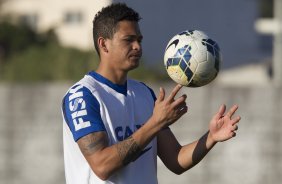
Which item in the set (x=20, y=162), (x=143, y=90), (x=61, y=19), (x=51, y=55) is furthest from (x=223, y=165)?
(x=61, y=19)

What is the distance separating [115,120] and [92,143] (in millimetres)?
338

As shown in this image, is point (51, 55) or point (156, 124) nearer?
point (156, 124)

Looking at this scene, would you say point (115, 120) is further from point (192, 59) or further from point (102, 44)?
point (192, 59)

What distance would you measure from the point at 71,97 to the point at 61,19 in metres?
36.6

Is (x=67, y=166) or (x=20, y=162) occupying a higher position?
(x=67, y=166)

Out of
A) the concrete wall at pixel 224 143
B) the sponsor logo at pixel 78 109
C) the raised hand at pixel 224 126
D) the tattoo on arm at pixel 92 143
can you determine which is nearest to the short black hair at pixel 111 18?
the sponsor logo at pixel 78 109

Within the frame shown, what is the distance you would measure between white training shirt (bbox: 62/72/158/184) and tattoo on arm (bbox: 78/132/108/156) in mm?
32

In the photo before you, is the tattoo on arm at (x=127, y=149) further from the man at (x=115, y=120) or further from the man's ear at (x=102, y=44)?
the man's ear at (x=102, y=44)

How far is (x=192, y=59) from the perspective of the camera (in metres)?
6.35

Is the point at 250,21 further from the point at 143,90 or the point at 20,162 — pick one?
the point at 143,90

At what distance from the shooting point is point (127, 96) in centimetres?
648

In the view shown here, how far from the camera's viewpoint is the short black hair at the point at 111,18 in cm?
624

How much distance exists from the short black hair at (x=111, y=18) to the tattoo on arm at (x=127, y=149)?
29.7 inches

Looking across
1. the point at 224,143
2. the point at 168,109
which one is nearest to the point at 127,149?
the point at 168,109
